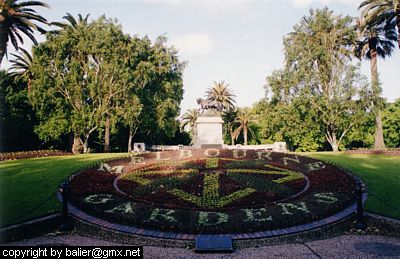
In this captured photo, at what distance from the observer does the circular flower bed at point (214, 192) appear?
1138cm

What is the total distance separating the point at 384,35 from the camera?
40.7 meters

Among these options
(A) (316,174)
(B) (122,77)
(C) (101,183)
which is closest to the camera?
(C) (101,183)

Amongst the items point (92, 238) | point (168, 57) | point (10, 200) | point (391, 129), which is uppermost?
point (168, 57)

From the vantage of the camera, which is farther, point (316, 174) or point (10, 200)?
A: point (316, 174)

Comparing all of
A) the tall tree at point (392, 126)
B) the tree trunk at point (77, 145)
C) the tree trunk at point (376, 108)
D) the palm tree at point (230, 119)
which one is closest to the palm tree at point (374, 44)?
the tree trunk at point (376, 108)

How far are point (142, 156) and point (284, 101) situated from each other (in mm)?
23868

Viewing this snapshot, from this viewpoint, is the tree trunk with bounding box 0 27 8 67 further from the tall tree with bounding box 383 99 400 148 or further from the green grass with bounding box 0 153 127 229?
the tall tree with bounding box 383 99 400 148

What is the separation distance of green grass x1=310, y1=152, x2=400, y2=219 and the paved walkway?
1.72 m

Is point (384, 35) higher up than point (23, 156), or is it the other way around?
point (384, 35)

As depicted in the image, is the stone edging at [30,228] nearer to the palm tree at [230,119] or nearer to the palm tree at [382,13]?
the palm tree at [382,13]

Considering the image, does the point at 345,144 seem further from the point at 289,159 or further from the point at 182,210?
the point at 182,210

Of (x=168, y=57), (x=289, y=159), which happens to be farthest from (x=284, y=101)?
(x=289, y=159)

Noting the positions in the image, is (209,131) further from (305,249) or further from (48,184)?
(305,249)

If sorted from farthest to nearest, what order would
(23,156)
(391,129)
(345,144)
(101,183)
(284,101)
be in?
(345,144)
(391,129)
(284,101)
(23,156)
(101,183)
